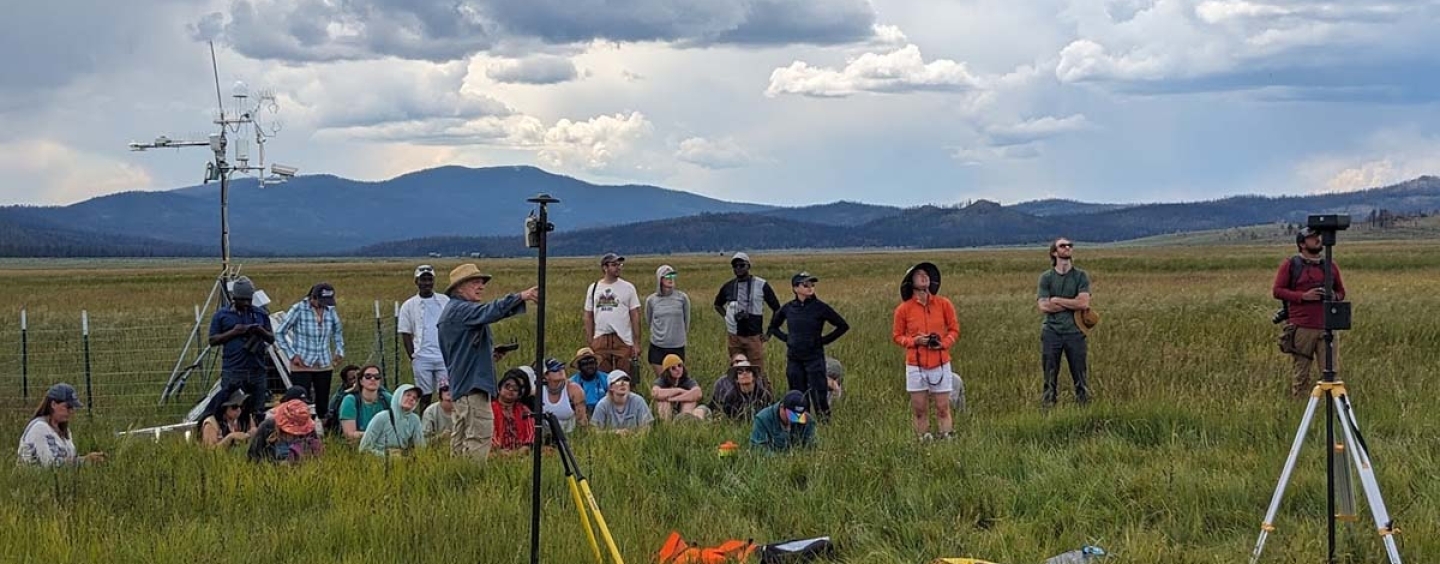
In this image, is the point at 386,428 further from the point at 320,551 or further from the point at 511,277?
the point at 511,277

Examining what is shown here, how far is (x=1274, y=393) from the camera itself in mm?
11094

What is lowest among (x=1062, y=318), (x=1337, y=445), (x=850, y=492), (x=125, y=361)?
(x=125, y=361)

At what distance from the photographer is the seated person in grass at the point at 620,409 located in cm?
1046

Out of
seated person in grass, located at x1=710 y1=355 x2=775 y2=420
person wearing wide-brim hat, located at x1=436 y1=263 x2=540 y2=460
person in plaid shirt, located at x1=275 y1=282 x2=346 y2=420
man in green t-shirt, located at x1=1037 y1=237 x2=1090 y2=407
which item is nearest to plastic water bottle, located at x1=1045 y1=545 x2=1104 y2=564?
person wearing wide-brim hat, located at x1=436 y1=263 x2=540 y2=460

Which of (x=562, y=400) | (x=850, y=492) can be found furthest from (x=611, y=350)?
(x=850, y=492)

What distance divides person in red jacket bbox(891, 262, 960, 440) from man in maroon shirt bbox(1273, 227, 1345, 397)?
3.02m

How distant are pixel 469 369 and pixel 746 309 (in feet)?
13.1

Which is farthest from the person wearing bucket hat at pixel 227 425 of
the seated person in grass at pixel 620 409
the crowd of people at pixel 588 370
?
the seated person in grass at pixel 620 409

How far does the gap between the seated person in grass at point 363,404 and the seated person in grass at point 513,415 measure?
129cm

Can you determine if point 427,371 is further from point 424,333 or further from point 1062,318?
point 1062,318

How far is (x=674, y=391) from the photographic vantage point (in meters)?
11.5

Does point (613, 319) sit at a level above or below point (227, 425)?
above

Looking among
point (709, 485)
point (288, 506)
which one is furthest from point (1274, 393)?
point (288, 506)

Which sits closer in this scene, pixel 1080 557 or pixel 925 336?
pixel 1080 557
